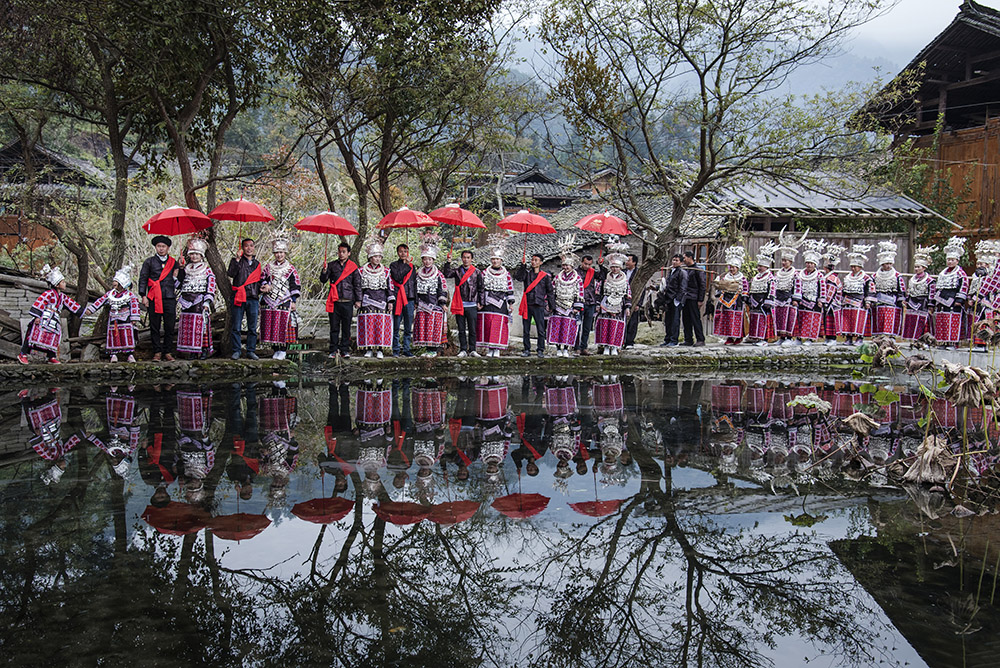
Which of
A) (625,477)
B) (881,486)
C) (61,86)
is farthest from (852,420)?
(61,86)

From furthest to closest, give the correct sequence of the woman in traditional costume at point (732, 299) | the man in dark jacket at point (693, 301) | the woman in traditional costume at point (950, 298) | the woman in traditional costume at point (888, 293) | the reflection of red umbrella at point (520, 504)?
the woman in traditional costume at point (888, 293) → the woman in traditional costume at point (950, 298) → the woman in traditional costume at point (732, 299) → the man in dark jacket at point (693, 301) → the reflection of red umbrella at point (520, 504)

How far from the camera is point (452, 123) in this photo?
50.7ft

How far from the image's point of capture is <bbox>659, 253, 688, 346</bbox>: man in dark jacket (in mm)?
14883

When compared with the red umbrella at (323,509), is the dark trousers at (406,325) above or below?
above

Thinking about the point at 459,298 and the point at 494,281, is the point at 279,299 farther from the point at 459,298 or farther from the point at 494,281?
the point at 494,281

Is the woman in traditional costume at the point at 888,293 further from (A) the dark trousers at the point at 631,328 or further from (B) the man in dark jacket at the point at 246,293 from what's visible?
(B) the man in dark jacket at the point at 246,293

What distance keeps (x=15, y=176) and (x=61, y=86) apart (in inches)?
94.0

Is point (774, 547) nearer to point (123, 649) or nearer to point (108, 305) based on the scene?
point (123, 649)

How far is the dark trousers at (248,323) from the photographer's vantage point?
40.7ft

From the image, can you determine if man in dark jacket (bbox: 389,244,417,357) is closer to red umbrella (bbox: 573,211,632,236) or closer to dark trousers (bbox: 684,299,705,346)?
red umbrella (bbox: 573,211,632,236)

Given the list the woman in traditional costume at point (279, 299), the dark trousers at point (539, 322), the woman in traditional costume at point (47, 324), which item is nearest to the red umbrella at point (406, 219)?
the woman in traditional costume at point (279, 299)

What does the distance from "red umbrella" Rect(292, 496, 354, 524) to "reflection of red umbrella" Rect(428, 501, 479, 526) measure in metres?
0.63

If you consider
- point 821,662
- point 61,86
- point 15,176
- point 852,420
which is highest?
point 61,86

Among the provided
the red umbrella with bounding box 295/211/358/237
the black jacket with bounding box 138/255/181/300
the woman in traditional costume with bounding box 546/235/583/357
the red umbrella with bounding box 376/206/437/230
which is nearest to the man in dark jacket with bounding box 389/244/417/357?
the red umbrella with bounding box 376/206/437/230
